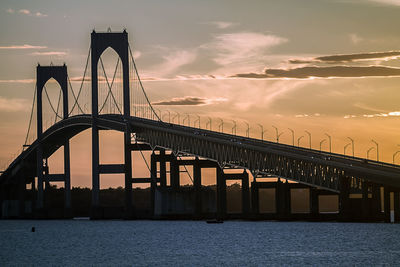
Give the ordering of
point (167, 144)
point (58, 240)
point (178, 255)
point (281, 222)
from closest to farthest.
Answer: point (178, 255) → point (58, 240) → point (167, 144) → point (281, 222)

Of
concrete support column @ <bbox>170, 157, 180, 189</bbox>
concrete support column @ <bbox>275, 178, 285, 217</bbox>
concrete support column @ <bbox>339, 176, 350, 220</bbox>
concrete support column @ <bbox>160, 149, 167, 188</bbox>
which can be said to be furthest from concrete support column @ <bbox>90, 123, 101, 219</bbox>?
concrete support column @ <bbox>339, 176, 350, 220</bbox>

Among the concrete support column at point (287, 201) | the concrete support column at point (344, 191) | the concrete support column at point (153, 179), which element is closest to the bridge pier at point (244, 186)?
the concrete support column at point (287, 201)

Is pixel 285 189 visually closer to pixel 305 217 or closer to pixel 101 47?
pixel 305 217

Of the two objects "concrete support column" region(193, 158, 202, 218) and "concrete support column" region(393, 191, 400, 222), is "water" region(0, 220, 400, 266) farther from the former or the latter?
"concrete support column" region(193, 158, 202, 218)

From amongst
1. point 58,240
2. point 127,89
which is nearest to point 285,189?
point 127,89

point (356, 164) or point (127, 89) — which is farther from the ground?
point (127, 89)

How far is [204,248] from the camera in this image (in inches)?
3949

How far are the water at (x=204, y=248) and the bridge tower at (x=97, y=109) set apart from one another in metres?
29.8

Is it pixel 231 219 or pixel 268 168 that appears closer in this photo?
pixel 268 168

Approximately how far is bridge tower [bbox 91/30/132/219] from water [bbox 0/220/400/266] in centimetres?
2983

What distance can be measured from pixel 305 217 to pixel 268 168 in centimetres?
2396

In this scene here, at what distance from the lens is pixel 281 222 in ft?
581

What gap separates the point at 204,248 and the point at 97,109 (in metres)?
73.9

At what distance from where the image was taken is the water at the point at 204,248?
85750 mm
